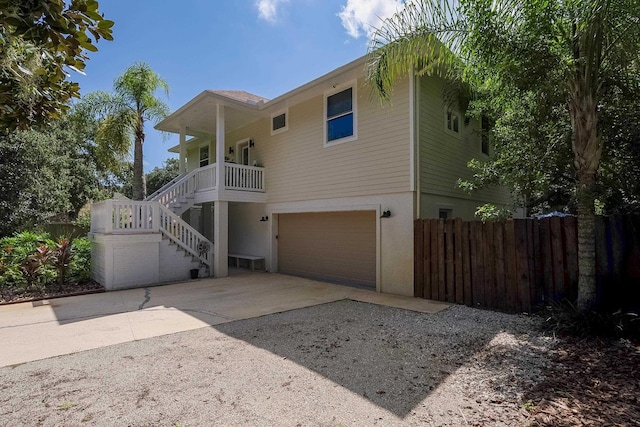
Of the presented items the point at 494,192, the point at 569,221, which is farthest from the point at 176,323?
the point at 494,192

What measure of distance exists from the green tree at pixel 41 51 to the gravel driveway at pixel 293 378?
2.65 m

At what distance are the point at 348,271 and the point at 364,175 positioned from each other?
2.98 m

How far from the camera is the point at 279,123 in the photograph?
11.7m

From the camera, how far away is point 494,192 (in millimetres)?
11719

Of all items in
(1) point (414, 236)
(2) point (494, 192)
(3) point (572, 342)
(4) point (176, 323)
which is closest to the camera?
(3) point (572, 342)

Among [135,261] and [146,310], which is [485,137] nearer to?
[146,310]

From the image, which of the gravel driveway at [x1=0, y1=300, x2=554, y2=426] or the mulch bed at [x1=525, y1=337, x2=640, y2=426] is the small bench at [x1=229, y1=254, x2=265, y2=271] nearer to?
the gravel driveway at [x1=0, y1=300, x2=554, y2=426]

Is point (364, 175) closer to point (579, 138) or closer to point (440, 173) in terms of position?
point (440, 173)

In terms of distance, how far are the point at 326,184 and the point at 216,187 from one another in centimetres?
347

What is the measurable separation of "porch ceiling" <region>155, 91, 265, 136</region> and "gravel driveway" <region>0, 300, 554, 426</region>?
24.2 ft

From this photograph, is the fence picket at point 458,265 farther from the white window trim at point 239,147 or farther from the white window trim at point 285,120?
the white window trim at point 239,147

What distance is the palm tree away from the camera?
475cm

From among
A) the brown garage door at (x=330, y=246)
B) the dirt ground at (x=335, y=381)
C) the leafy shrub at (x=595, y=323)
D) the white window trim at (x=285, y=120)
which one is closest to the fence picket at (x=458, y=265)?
→ the dirt ground at (x=335, y=381)

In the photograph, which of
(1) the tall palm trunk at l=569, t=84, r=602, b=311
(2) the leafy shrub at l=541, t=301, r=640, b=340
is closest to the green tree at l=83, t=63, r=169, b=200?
(1) the tall palm trunk at l=569, t=84, r=602, b=311
